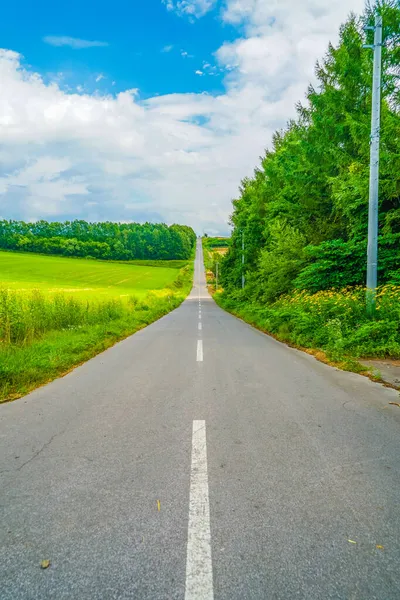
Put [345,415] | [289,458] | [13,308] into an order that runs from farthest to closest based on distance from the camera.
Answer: [13,308], [345,415], [289,458]

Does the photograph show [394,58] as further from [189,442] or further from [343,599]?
[343,599]

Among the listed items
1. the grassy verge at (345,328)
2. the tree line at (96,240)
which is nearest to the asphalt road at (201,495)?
the grassy verge at (345,328)

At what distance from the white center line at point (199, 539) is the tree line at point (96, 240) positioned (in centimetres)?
11136

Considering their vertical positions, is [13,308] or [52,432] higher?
[13,308]

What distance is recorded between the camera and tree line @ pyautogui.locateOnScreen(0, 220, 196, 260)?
338ft

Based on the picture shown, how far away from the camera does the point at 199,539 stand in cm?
222

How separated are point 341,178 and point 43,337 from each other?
12.0 m

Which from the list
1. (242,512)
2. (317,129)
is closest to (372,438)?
(242,512)

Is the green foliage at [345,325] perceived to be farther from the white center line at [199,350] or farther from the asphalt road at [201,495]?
the white center line at [199,350]

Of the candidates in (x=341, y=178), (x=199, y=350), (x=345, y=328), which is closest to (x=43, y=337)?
(x=199, y=350)

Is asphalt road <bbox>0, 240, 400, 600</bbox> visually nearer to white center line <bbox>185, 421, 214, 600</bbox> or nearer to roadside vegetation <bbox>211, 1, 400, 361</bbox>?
white center line <bbox>185, 421, 214, 600</bbox>

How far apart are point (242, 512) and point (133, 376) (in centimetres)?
457

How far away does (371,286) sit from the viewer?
896 cm

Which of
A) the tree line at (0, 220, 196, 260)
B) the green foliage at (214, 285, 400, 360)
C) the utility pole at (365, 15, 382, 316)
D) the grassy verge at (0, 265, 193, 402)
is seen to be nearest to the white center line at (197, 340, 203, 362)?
the grassy verge at (0, 265, 193, 402)
